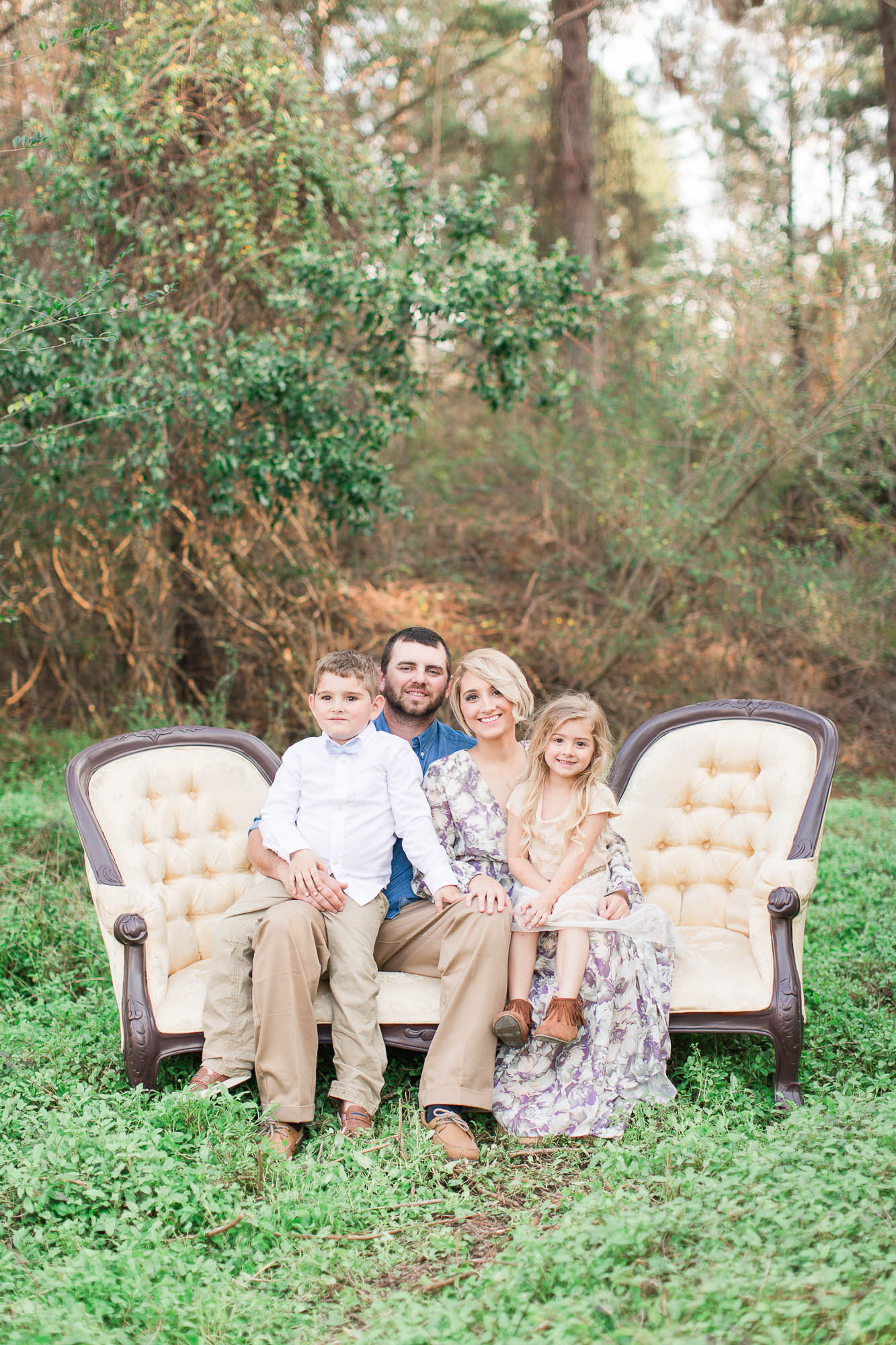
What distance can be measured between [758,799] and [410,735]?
1.22m

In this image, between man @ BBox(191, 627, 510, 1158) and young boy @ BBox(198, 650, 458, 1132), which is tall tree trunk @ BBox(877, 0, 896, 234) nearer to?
young boy @ BBox(198, 650, 458, 1132)

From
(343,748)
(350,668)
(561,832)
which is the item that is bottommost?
(561,832)

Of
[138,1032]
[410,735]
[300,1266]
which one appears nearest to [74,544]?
[410,735]

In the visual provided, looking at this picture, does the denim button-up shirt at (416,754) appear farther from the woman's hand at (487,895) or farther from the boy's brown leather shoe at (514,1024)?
the boy's brown leather shoe at (514,1024)

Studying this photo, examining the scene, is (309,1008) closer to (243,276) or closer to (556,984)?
→ (556,984)

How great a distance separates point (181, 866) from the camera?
3.53 meters

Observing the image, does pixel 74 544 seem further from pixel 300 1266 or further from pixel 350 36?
pixel 300 1266

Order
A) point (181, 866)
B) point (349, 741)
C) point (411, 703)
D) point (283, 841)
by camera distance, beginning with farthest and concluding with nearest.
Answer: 1. point (411, 703)
2. point (181, 866)
3. point (349, 741)
4. point (283, 841)

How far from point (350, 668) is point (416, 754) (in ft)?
1.61

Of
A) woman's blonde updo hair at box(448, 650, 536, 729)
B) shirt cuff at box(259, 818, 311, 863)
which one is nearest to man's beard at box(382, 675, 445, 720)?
woman's blonde updo hair at box(448, 650, 536, 729)

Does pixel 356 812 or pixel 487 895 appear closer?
pixel 487 895

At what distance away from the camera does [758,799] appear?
3.65 m

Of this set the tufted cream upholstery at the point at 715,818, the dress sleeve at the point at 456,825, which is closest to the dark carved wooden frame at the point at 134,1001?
the dress sleeve at the point at 456,825

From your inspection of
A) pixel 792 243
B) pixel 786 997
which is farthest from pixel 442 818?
pixel 792 243
